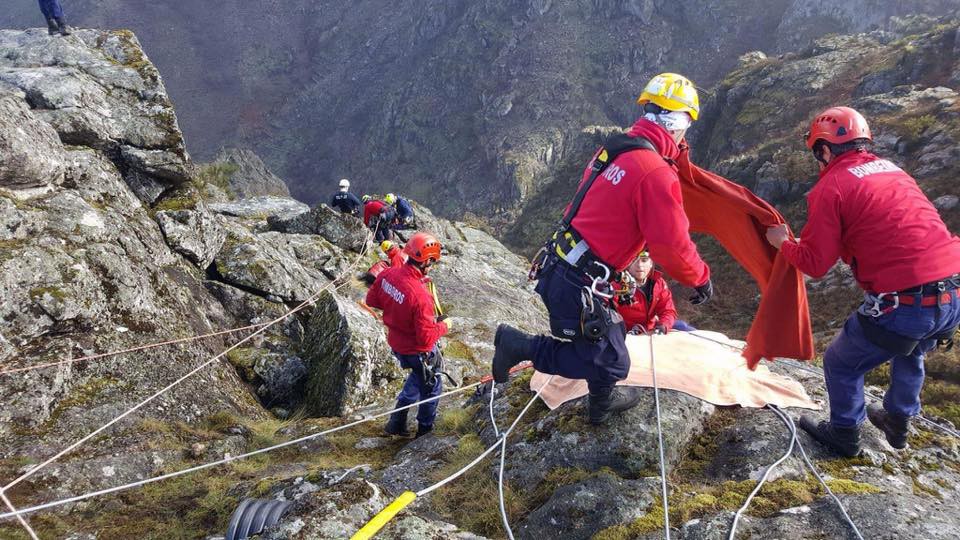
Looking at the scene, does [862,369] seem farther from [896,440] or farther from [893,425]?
[896,440]

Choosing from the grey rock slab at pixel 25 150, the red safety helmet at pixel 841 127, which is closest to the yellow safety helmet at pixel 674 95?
the red safety helmet at pixel 841 127

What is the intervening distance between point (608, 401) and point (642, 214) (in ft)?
6.47

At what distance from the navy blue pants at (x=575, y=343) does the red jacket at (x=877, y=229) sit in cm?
199

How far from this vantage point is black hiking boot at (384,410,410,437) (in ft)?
25.1

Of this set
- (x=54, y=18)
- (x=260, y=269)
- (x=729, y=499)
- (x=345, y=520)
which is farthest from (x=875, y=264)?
(x=54, y=18)

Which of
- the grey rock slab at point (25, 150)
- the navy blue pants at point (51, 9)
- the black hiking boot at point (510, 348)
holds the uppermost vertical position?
the navy blue pants at point (51, 9)

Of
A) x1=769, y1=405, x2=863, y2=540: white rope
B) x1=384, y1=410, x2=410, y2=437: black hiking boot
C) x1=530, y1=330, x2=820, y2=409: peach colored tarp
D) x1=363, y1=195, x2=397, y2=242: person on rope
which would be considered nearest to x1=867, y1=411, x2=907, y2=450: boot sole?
x1=530, y1=330, x2=820, y2=409: peach colored tarp

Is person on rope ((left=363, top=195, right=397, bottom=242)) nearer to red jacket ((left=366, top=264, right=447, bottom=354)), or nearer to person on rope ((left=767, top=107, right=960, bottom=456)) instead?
red jacket ((left=366, top=264, right=447, bottom=354))

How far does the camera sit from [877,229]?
15.1 ft

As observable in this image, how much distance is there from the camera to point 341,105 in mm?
131375

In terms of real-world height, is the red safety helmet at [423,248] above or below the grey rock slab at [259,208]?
below

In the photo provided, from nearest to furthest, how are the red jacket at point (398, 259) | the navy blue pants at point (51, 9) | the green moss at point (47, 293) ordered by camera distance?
the green moss at point (47, 293) → the red jacket at point (398, 259) → the navy blue pants at point (51, 9)

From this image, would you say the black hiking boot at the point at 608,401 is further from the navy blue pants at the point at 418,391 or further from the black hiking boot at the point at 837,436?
the navy blue pants at the point at 418,391

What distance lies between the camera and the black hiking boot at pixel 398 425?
25.1 feet
